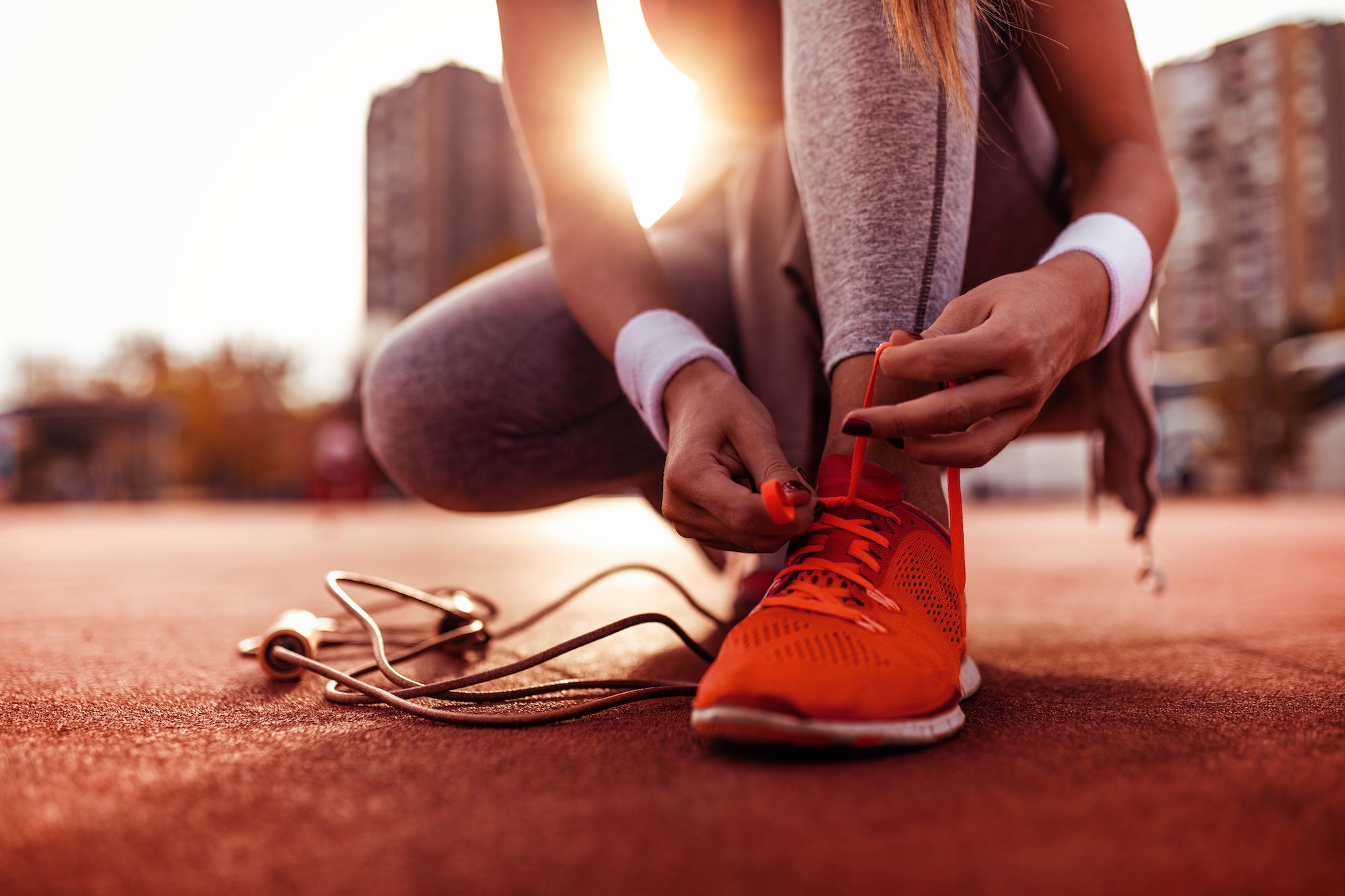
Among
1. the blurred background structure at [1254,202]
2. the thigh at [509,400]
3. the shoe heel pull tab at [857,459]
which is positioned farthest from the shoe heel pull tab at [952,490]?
the blurred background structure at [1254,202]

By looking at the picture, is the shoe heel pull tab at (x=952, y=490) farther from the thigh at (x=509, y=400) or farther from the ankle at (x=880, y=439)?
the thigh at (x=509, y=400)

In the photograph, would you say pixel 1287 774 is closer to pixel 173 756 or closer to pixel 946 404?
pixel 946 404

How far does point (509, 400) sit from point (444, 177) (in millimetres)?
28917

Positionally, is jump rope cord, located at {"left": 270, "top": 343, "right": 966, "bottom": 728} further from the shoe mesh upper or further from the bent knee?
the bent knee

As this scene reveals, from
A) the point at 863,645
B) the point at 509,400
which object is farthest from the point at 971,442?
the point at 509,400

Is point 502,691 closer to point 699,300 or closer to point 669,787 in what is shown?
point 669,787

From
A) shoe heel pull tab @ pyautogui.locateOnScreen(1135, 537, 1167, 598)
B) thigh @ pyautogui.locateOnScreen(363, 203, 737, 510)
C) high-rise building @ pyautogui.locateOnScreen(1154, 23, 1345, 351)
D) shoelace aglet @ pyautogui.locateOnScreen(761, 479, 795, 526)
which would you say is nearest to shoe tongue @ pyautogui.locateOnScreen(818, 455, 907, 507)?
shoelace aglet @ pyautogui.locateOnScreen(761, 479, 795, 526)

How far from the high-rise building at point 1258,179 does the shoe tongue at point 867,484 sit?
26.8 m

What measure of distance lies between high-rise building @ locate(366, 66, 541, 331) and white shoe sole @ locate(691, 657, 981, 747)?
26977 millimetres

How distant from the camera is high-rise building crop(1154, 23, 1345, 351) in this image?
24.2 meters

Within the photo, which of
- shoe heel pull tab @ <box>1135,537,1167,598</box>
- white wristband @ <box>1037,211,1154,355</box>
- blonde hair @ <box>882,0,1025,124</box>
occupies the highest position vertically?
blonde hair @ <box>882,0,1025,124</box>

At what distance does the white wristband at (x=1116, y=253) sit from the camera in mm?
738

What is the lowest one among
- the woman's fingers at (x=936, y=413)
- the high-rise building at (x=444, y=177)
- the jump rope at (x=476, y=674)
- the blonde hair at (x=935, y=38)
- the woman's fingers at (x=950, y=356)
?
the jump rope at (x=476, y=674)

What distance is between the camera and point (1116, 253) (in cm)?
75
